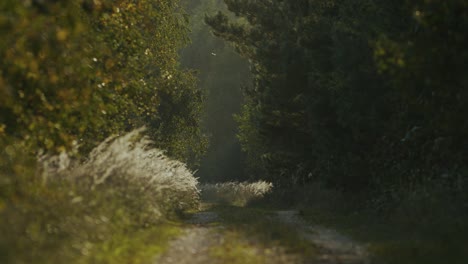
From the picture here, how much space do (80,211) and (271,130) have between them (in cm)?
2746

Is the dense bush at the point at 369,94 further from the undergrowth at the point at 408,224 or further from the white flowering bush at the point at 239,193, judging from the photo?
the white flowering bush at the point at 239,193

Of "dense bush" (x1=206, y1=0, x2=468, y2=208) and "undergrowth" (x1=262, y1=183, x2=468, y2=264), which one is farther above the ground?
"dense bush" (x1=206, y1=0, x2=468, y2=208)

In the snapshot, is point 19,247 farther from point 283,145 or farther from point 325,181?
point 283,145

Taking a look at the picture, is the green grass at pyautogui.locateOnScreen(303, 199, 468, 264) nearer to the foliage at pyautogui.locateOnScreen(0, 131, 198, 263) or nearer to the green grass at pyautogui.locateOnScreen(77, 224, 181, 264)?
the green grass at pyautogui.locateOnScreen(77, 224, 181, 264)

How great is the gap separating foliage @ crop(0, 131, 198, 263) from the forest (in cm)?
5

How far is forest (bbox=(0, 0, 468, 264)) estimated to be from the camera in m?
13.3

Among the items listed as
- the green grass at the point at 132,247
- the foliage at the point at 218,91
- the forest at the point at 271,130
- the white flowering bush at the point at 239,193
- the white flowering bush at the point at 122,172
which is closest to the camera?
the green grass at the point at 132,247

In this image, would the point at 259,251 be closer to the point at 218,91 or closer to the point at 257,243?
the point at 257,243

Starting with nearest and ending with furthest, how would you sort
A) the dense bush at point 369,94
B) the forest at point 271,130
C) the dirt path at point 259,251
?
1. the dirt path at point 259,251
2. the forest at point 271,130
3. the dense bush at point 369,94

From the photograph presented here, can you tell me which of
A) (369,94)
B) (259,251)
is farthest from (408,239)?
(369,94)

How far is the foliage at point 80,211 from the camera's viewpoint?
11.9m

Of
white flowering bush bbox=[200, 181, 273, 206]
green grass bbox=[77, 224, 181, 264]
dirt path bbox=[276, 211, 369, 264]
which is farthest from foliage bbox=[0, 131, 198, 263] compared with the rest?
white flowering bush bbox=[200, 181, 273, 206]

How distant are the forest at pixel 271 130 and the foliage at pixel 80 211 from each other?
50 mm

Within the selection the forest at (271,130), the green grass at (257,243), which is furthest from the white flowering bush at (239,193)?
the green grass at (257,243)
